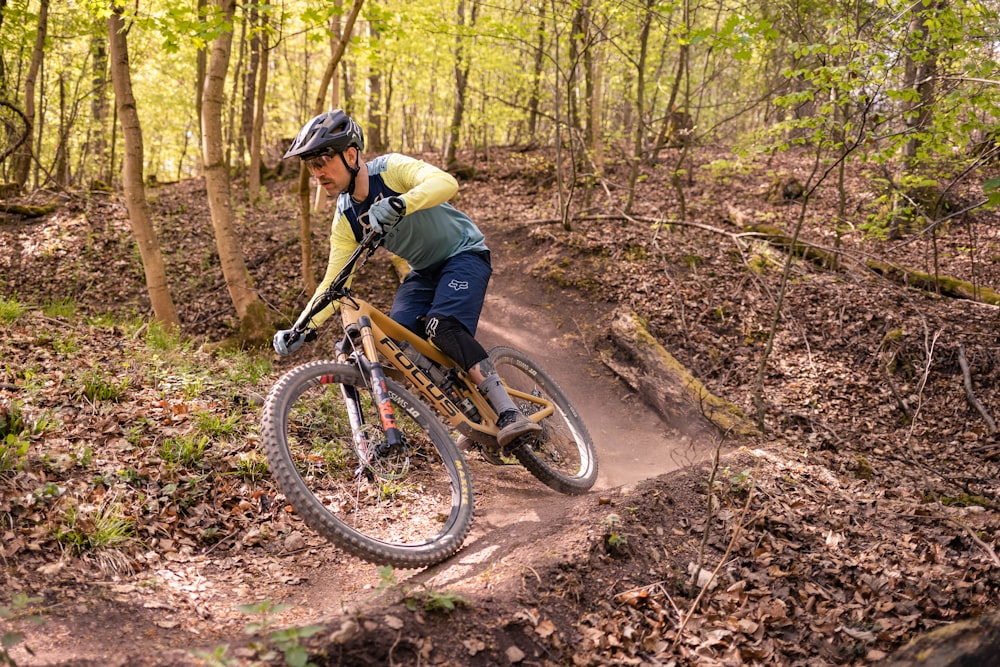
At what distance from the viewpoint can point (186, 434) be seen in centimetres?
439

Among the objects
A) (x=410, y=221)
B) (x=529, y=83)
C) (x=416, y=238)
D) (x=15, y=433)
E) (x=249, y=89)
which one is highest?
(x=529, y=83)

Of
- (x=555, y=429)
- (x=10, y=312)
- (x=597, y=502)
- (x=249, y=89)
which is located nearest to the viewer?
(x=597, y=502)

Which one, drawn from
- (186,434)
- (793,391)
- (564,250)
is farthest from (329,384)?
(564,250)

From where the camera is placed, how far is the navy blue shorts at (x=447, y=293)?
14.7 feet

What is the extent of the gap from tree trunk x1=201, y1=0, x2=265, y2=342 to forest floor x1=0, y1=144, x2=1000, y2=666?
2.89 ft

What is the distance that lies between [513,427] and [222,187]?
5680 millimetres

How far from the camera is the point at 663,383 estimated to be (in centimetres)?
724

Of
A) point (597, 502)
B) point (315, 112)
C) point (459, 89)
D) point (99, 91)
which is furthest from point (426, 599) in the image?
point (99, 91)

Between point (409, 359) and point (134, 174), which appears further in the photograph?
point (134, 174)

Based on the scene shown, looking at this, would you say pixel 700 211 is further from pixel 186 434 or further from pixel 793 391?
pixel 186 434

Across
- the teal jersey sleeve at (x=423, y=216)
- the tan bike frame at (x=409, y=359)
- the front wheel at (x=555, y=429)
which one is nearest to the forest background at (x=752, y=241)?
the tan bike frame at (x=409, y=359)

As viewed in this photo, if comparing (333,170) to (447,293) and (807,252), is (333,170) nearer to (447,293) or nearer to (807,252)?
(447,293)

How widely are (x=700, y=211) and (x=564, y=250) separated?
4.44 metres

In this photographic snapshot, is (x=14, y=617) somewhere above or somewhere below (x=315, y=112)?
below
